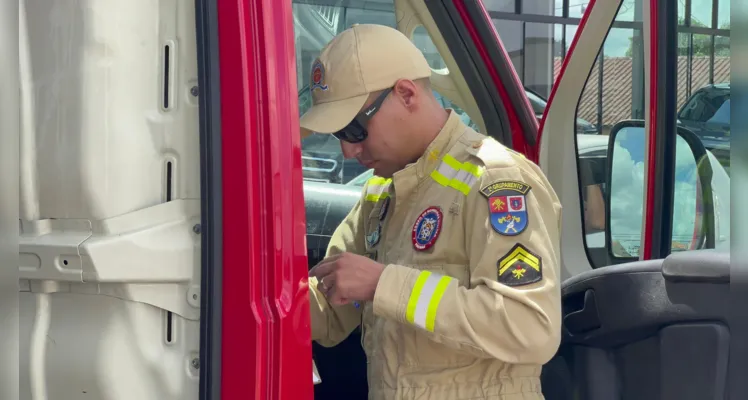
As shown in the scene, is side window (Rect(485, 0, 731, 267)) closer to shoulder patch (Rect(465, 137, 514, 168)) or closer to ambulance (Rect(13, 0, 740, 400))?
shoulder patch (Rect(465, 137, 514, 168))

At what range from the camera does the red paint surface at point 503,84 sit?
112 inches

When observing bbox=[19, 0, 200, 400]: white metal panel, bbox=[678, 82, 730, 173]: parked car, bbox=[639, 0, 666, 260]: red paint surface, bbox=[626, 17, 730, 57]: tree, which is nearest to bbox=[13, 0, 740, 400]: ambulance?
bbox=[19, 0, 200, 400]: white metal panel

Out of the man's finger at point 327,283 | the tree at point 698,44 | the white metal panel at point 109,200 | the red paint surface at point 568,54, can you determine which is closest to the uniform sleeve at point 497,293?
the man's finger at point 327,283

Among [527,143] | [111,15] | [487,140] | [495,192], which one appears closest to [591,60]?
[527,143]

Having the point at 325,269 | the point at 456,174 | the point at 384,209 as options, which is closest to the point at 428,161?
the point at 456,174

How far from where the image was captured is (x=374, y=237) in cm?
185

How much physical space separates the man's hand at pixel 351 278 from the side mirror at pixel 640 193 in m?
1.09

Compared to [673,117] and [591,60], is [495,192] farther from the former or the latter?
[591,60]

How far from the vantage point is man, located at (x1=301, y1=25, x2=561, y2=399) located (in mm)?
1436

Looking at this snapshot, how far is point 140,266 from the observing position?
1.23 meters

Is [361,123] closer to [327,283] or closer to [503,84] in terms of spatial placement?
[327,283]

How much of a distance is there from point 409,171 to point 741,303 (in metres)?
0.89

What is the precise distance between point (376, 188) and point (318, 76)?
1.29ft

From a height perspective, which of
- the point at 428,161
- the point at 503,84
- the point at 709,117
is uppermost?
the point at 503,84
